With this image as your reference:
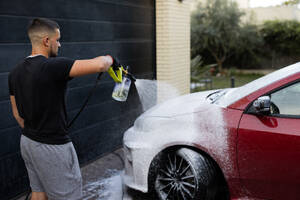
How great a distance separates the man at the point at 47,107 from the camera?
8.95 ft

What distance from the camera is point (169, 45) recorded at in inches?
301

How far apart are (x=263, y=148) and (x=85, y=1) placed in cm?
342

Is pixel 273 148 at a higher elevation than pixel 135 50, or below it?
below

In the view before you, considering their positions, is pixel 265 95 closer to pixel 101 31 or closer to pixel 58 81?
pixel 58 81

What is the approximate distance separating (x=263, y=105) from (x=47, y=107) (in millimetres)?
1938

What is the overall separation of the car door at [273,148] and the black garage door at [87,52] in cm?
262

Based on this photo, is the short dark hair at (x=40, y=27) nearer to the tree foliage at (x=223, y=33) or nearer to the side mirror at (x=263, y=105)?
the side mirror at (x=263, y=105)

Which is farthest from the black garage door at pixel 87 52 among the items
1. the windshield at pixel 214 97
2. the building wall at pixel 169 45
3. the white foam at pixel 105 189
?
the windshield at pixel 214 97

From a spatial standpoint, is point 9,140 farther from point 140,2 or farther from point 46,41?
point 140,2

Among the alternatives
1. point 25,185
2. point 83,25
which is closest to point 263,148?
point 25,185

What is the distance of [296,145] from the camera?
3.30m

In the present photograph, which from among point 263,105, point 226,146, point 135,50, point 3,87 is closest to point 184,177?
point 226,146

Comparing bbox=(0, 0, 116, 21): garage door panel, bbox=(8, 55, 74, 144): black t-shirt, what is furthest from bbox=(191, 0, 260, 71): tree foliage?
bbox=(8, 55, 74, 144): black t-shirt

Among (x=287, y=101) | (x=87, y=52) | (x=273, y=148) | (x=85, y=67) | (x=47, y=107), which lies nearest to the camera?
(x=85, y=67)
